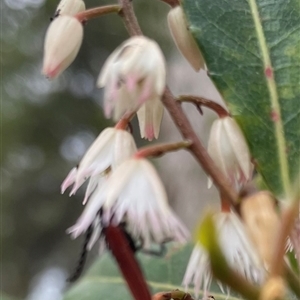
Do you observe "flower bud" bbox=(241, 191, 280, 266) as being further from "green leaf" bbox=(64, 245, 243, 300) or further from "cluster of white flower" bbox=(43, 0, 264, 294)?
"green leaf" bbox=(64, 245, 243, 300)

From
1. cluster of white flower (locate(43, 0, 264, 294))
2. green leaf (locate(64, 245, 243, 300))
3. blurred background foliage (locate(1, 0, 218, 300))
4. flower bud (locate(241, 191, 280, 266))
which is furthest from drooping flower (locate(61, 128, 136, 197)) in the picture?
blurred background foliage (locate(1, 0, 218, 300))

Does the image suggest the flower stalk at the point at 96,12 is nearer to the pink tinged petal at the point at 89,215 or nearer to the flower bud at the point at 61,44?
the flower bud at the point at 61,44

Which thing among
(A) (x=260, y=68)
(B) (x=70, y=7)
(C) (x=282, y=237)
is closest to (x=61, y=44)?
(B) (x=70, y=7)

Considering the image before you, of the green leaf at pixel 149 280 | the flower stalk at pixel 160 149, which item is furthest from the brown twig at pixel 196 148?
the green leaf at pixel 149 280

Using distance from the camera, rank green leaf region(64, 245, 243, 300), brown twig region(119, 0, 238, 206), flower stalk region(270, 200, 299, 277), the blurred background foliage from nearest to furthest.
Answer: flower stalk region(270, 200, 299, 277) → brown twig region(119, 0, 238, 206) → green leaf region(64, 245, 243, 300) → the blurred background foliage

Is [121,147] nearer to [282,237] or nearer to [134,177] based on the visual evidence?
[134,177]

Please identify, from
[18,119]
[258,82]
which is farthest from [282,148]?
[18,119]
